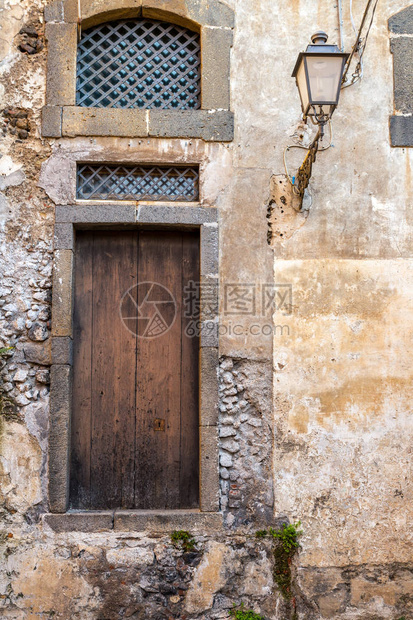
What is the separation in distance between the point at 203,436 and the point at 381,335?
1485mm

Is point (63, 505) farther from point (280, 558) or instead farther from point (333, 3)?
point (333, 3)

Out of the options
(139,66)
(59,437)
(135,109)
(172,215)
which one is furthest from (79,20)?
(59,437)

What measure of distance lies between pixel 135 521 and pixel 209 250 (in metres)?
1.97

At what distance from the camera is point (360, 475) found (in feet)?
13.5

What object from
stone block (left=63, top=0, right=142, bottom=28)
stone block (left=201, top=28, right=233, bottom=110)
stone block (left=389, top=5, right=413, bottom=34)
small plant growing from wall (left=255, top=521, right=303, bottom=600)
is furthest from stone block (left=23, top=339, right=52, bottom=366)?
stone block (left=389, top=5, right=413, bottom=34)

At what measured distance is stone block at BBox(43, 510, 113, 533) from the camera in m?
3.97

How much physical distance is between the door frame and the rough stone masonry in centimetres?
7

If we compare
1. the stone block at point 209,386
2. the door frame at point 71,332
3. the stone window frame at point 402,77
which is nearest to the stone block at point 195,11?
the stone window frame at point 402,77

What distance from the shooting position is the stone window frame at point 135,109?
4.23 metres

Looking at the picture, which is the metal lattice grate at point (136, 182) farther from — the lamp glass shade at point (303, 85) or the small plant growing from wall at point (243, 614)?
the small plant growing from wall at point (243, 614)

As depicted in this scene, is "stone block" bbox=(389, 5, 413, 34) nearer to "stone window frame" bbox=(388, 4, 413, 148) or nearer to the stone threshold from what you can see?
"stone window frame" bbox=(388, 4, 413, 148)

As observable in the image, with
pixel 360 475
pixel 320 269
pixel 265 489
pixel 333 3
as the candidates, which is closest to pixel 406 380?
pixel 360 475

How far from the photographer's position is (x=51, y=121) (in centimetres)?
422

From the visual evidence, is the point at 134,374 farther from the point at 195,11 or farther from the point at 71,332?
the point at 195,11
